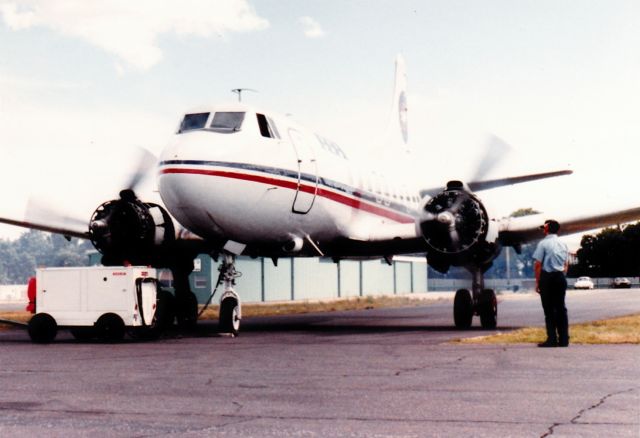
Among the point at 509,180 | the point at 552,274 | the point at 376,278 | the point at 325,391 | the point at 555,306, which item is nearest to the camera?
the point at 325,391

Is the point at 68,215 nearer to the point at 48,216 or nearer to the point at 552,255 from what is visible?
the point at 48,216

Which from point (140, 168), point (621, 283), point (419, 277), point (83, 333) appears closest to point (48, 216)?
point (140, 168)

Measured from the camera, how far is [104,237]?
20016 mm

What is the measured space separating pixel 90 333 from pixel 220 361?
727 centimetres

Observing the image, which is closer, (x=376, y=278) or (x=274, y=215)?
(x=274, y=215)

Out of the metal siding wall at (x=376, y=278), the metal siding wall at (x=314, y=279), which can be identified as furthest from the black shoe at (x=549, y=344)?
the metal siding wall at (x=376, y=278)

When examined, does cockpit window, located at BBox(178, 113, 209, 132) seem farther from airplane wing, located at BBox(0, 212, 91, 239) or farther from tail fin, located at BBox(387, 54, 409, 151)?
tail fin, located at BBox(387, 54, 409, 151)

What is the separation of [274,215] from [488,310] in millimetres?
5953

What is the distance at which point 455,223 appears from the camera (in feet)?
63.9

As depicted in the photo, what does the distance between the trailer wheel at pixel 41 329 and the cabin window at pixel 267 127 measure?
599cm

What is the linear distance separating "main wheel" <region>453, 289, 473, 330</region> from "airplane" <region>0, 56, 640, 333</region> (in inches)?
1.2

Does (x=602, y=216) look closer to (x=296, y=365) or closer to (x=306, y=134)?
(x=306, y=134)

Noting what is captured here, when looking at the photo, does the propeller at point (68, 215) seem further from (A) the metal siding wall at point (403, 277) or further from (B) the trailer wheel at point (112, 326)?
(A) the metal siding wall at point (403, 277)

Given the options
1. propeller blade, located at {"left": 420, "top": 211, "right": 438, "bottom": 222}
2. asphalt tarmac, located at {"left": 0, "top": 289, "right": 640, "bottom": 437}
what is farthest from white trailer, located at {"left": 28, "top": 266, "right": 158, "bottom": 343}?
propeller blade, located at {"left": 420, "top": 211, "right": 438, "bottom": 222}
